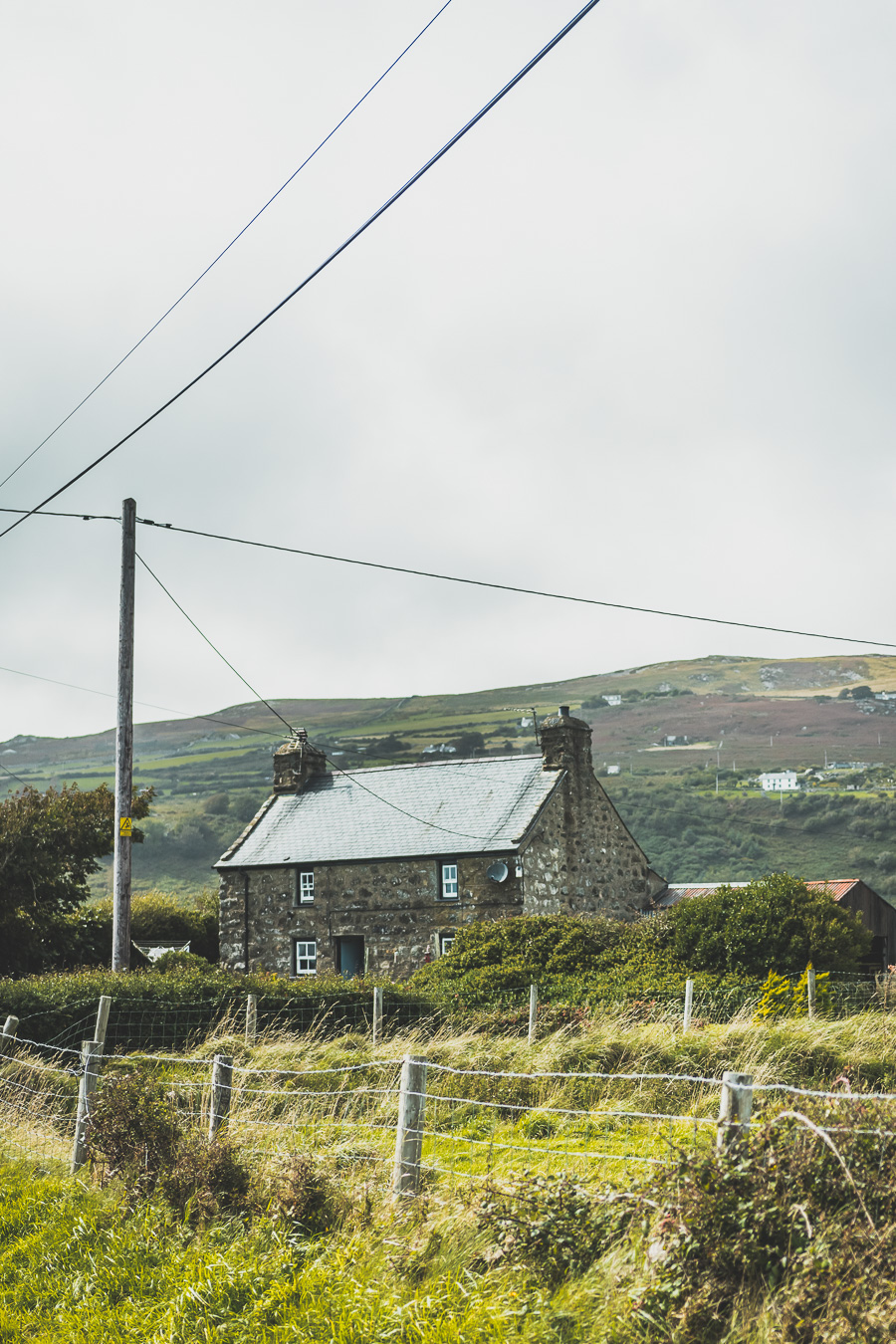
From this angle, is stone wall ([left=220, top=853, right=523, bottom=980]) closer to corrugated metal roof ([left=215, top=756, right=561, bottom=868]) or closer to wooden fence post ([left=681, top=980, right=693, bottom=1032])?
corrugated metal roof ([left=215, top=756, right=561, bottom=868])

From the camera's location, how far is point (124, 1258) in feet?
22.9

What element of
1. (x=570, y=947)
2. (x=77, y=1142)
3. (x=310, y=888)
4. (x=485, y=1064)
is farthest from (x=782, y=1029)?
(x=310, y=888)

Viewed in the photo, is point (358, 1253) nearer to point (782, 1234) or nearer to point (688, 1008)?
point (782, 1234)

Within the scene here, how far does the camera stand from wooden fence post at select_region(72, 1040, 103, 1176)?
30.7 ft

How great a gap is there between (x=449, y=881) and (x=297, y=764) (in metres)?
9.91

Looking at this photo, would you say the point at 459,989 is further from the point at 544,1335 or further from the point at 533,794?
the point at 544,1335

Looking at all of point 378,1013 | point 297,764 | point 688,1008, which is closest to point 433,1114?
point 378,1013

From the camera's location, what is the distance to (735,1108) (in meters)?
5.60

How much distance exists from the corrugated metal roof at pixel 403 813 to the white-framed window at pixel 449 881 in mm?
535

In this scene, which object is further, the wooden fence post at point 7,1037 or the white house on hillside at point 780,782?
the white house on hillside at point 780,782

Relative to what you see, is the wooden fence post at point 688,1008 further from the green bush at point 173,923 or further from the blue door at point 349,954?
the green bush at point 173,923

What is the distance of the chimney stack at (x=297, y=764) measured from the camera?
43.3 metres

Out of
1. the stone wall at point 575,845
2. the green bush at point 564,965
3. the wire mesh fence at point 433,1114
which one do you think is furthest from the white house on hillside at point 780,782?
the wire mesh fence at point 433,1114

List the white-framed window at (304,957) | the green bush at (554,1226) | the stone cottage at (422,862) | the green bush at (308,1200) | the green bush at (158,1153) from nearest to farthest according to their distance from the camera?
the green bush at (554,1226) → the green bush at (308,1200) → the green bush at (158,1153) → the stone cottage at (422,862) → the white-framed window at (304,957)
